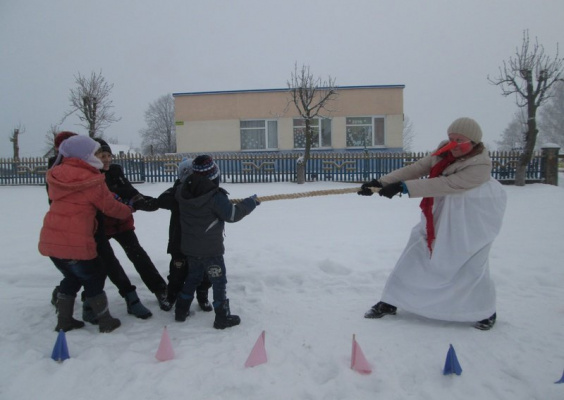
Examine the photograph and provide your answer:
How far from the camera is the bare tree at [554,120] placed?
58.2 meters

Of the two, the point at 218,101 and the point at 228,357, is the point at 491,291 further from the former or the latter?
the point at 218,101

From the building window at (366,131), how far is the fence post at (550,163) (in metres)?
8.05

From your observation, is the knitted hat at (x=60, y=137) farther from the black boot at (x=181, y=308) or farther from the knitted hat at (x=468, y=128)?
the knitted hat at (x=468, y=128)

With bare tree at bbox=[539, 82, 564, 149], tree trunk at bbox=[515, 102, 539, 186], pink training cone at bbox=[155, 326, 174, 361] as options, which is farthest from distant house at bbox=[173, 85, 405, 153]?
bare tree at bbox=[539, 82, 564, 149]

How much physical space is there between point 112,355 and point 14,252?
164 inches

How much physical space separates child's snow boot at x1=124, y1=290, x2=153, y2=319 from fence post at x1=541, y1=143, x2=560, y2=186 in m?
17.4

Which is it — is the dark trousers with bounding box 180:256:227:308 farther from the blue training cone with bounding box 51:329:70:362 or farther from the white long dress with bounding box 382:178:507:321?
the white long dress with bounding box 382:178:507:321

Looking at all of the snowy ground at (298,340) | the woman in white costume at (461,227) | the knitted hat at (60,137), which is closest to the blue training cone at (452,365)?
the snowy ground at (298,340)

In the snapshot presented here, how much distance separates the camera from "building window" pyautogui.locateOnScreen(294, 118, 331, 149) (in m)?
22.4

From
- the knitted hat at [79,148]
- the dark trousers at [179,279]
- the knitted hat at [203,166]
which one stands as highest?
the knitted hat at [79,148]

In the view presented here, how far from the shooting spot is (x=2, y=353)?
309cm

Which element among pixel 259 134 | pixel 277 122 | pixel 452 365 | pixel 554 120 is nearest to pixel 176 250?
pixel 452 365

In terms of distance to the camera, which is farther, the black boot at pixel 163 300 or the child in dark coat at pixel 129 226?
the black boot at pixel 163 300

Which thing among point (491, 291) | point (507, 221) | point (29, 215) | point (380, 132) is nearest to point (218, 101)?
point (380, 132)
